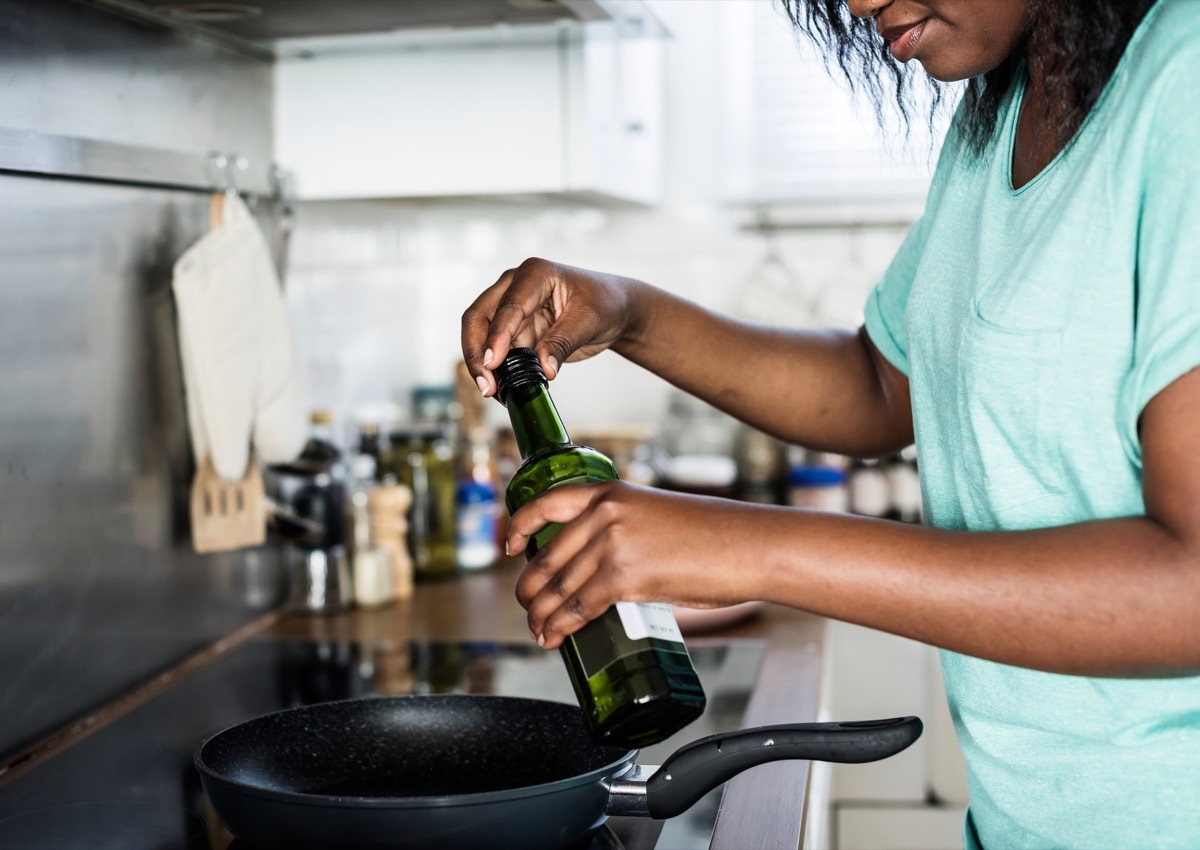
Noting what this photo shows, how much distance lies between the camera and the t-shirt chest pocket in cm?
73

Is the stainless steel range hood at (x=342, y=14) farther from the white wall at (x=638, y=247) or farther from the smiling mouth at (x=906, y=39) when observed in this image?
the white wall at (x=638, y=247)

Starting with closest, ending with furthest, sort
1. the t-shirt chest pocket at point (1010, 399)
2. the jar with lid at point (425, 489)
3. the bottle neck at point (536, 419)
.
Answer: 1. the t-shirt chest pocket at point (1010, 399)
2. the bottle neck at point (536, 419)
3. the jar with lid at point (425, 489)

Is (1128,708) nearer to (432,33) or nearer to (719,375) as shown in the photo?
(719,375)

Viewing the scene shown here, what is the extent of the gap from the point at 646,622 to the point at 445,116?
107cm

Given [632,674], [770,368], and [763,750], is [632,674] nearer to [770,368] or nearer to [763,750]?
[763,750]

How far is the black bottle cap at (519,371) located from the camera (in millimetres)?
805

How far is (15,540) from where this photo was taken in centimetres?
109

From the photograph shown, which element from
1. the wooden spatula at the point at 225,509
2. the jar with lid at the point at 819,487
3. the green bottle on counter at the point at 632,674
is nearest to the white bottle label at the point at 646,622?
the green bottle on counter at the point at 632,674

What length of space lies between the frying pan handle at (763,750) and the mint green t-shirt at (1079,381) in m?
0.07

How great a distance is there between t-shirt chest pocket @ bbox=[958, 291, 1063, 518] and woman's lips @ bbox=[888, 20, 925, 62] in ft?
0.52

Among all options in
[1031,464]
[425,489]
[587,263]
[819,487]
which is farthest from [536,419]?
[587,263]

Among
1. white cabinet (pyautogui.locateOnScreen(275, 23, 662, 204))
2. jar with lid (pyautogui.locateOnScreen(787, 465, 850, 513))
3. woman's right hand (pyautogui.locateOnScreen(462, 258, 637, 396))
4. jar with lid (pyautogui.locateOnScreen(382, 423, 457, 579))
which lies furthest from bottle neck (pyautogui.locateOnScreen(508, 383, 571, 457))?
jar with lid (pyautogui.locateOnScreen(787, 465, 850, 513))

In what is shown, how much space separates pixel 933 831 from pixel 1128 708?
1.10m

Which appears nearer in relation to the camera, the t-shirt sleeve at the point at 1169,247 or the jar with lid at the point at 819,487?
the t-shirt sleeve at the point at 1169,247
